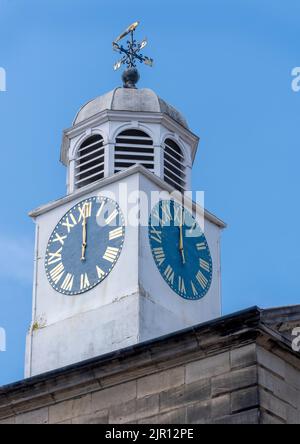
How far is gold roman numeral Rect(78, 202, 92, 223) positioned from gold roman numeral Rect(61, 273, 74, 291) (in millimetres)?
1590

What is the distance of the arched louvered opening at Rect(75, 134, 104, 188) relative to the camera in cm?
4219

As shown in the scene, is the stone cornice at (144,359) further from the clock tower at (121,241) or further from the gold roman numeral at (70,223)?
the gold roman numeral at (70,223)

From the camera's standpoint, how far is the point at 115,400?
27.9m

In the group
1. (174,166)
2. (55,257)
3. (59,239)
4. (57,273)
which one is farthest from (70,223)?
(174,166)

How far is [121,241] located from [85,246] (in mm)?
1048

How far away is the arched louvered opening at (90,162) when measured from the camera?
42.2m

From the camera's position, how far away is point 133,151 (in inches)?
1657

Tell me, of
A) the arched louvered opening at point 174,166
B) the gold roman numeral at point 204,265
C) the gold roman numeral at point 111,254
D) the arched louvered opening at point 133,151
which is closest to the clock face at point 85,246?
the gold roman numeral at point 111,254

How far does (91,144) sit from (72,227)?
2.68m

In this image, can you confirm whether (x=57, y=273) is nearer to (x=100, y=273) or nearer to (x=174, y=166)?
(x=100, y=273)

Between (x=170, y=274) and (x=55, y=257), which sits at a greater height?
(x=55, y=257)

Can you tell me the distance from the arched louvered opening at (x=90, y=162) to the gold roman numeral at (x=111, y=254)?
2.66 metres
